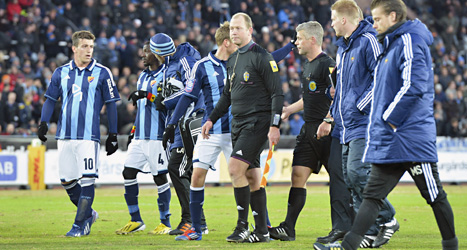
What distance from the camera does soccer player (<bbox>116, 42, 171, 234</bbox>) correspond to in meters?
9.30

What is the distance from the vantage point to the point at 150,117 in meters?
9.49

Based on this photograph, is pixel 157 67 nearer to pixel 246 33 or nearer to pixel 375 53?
pixel 246 33

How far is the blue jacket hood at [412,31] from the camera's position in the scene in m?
5.98

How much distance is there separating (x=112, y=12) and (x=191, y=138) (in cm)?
1519

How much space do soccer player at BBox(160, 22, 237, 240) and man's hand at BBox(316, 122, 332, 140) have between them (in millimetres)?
1111

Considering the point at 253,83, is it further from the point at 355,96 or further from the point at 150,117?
the point at 150,117

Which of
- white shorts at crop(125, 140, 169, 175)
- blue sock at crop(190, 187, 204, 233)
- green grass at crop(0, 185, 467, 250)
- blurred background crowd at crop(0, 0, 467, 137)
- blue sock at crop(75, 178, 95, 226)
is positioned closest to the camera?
green grass at crop(0, 185, 467, 250)

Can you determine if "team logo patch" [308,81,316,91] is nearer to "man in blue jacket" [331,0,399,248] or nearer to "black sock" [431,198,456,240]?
"man in blue jacket" [331,0,399,248]

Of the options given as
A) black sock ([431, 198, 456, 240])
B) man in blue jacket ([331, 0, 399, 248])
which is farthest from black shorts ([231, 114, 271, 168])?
black sock ([431, 198, 456, 240])

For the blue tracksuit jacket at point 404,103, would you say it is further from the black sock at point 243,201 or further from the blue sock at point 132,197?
the blue sock at point 132,197

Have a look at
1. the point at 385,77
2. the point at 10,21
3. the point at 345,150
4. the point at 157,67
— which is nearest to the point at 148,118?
the point at 157,67

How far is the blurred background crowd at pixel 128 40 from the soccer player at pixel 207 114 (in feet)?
35.2

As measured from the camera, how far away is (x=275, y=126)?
24.3 ft

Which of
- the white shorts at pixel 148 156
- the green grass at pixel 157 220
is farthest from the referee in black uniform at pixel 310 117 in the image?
the white shorts at pixel 148 156
